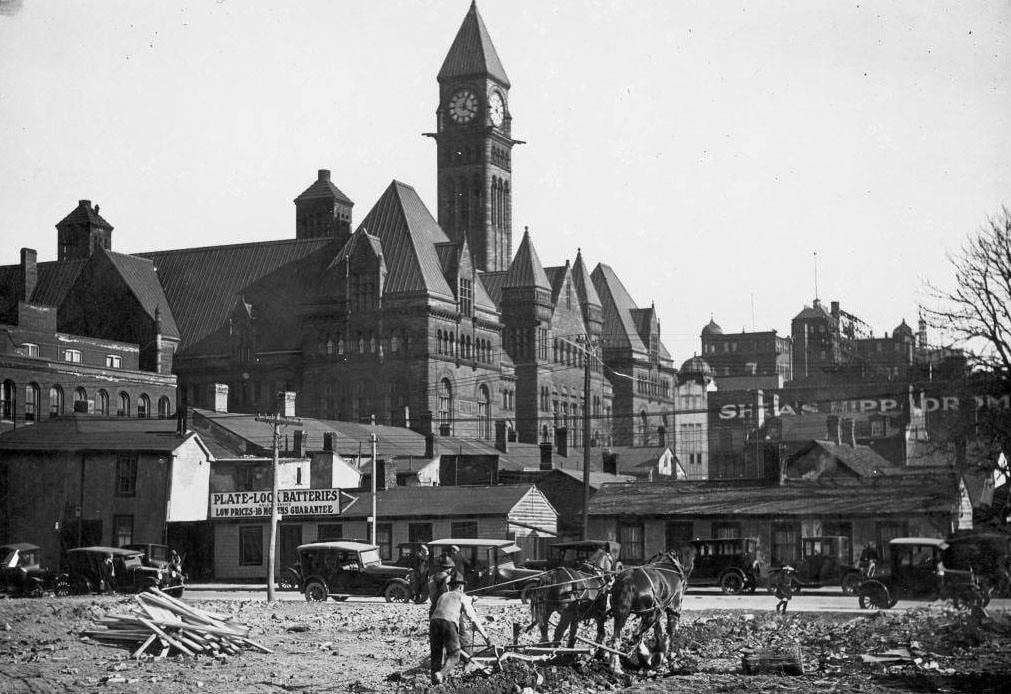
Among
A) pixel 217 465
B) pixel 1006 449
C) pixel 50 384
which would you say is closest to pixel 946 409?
pixel 1006 449

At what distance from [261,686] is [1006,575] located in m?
21.7

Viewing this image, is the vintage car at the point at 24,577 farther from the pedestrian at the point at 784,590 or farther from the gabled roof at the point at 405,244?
the gabled roof at the point at 405,244

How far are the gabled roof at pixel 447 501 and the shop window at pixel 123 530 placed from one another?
9.68 m

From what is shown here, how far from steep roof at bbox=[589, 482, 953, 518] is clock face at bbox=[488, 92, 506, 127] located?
82936 millimetres

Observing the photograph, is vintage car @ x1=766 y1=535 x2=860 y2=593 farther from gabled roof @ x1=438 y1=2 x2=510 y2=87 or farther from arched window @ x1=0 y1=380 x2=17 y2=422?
gabled roof @ x1=438 y1=2 x2=510 y2=87

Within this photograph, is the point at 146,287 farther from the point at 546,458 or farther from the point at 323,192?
the point at 546,458

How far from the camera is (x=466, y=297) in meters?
108

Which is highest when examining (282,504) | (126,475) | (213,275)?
(213,275)

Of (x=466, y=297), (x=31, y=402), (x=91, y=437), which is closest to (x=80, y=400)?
(x=31, y=402)

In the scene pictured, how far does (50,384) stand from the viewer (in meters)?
85.9

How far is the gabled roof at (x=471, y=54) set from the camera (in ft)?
452

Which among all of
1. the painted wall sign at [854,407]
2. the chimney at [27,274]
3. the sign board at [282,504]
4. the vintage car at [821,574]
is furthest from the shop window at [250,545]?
the chimney at [27,274]

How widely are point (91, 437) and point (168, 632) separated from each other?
3565 centimetres

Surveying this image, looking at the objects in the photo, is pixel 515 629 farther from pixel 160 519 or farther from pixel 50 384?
pixel 50 384
